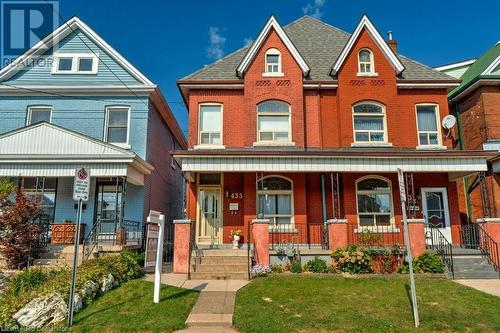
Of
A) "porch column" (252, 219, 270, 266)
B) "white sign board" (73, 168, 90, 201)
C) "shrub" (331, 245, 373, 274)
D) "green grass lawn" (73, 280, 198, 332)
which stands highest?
"white sign board" (73, 168, 90, 201)

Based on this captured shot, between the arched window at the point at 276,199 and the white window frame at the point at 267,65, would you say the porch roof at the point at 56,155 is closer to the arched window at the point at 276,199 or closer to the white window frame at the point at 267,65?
the arched window at the point at 276,199

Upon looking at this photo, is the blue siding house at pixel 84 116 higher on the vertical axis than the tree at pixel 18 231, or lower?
higher

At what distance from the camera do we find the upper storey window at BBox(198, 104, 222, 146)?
16469mm

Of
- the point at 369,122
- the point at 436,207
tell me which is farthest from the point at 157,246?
the point at 436,207

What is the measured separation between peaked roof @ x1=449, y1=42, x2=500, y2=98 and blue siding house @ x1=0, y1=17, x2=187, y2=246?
621 inches

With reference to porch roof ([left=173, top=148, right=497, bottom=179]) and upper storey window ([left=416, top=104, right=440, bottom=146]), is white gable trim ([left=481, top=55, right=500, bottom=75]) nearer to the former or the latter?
upper storey window ([left=416, top=104, right=440, bottom=146])

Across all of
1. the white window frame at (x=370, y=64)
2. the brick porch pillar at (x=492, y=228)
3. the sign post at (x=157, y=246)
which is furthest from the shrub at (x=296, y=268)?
the white window frame at (x=370, y=64)

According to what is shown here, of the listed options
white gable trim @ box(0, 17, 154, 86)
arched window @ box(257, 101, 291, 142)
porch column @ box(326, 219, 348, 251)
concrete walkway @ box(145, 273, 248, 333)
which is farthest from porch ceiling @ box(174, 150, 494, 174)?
white gable trim @ box(0, 17, 154, 86)

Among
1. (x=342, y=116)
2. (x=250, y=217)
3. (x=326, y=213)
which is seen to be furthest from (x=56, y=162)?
(x=342, y=116)

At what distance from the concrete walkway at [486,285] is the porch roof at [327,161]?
14.5 feet

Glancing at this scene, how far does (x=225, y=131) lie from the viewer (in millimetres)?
16500

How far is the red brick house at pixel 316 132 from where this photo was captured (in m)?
15.2

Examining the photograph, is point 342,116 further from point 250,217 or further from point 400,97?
point 250,217

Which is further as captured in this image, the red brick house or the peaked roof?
the peaked roof
